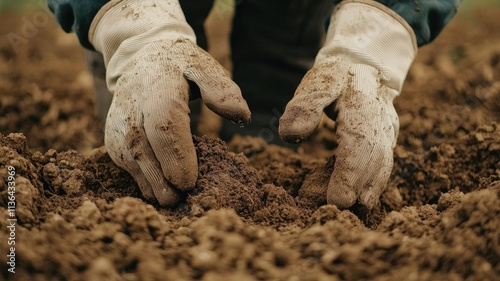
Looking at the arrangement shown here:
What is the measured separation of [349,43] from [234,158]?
0.50 metres

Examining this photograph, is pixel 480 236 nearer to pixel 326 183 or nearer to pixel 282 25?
pixel 326 183

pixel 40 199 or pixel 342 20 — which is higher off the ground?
pixel 342 20

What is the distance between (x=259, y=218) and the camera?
51.4 inches

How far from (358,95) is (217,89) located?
15.2 inches

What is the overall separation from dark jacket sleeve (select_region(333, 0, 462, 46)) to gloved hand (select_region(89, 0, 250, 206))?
25.7 inches

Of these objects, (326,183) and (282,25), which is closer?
(326,183)

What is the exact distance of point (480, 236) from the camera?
109 cm

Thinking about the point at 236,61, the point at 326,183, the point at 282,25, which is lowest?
the point at 236,61

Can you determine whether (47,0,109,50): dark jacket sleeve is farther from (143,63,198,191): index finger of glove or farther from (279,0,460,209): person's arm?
(279,0,460,209): person's arm

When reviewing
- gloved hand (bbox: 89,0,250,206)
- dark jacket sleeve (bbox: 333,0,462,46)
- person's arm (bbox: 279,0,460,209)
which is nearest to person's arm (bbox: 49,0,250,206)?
gloved hand (bbox: 89,0,250,206)

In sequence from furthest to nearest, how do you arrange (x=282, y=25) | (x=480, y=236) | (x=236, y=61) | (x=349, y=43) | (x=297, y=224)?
(x=236, y=61) < (x=282, y=25) < (x=349, y=43) < (x=297, y=224) < (x=480, y=236)

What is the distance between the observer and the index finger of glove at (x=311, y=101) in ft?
4.41

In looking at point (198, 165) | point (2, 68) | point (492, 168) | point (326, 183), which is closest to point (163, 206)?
point (198, 165)

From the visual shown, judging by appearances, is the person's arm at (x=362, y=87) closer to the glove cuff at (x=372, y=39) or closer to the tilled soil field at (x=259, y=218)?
the glove cuff at (x=372, y=39)
